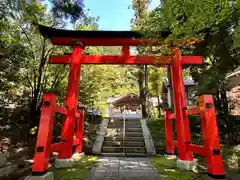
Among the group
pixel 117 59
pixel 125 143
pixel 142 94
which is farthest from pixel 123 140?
pixel 142 94

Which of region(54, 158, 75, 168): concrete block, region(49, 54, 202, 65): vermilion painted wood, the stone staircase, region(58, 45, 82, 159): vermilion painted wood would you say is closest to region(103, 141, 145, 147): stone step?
the stone staircase

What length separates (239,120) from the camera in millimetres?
10500

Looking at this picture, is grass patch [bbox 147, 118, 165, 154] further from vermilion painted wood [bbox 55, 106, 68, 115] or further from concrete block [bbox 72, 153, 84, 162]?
vermilion painted wood [bbox 55, 106, 68, 115]

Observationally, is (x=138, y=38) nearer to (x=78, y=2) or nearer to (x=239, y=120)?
(x=78, y=2)

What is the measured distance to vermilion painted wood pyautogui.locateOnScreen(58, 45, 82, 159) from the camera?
6.28 m

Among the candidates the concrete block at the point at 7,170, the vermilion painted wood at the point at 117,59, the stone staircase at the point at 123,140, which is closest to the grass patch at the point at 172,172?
the stone staircase at the point at 123,140

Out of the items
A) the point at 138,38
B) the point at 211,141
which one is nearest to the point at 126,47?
the point at 138,38

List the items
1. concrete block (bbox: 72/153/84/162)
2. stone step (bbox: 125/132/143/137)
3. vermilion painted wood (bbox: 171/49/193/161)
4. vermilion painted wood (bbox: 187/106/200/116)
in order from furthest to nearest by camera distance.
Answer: stone step (bbox: 125/132/143/137) → concrete block (bbox: 72/153/84/162) → vermilion painted wood (bbox: 171/49/193/161) → vermilion painted wood (bbox: 187/106/200/116)

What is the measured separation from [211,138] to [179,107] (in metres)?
1.89

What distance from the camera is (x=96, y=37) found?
6.99 metres

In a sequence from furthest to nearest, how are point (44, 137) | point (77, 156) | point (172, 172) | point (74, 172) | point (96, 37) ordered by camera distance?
point (77, 156) → point (96, 37) → point (172, 172) → point (74, 172) → point (44, 137)

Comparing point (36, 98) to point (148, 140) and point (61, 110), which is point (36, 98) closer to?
point (61, 110)

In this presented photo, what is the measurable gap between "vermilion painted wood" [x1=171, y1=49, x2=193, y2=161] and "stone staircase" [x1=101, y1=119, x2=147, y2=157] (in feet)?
8.35

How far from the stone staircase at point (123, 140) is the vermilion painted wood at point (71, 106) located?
2.52 meters
